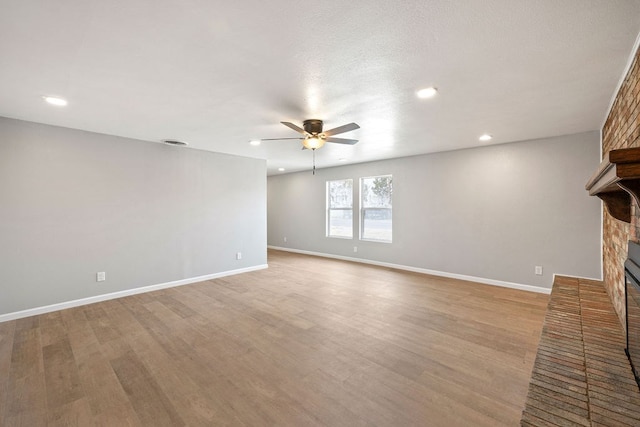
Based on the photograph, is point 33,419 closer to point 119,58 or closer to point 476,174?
point 119,58

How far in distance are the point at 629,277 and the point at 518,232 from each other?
128 inches

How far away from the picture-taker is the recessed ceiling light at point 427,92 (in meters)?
2.50

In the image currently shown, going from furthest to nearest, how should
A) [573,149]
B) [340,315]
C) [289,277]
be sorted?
[289,277]
[573,149]
[340,315]

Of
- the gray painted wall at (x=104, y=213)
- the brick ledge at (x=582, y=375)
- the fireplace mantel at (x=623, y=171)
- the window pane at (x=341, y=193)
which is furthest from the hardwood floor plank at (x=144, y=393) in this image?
the window pane at (x=341, y=193)

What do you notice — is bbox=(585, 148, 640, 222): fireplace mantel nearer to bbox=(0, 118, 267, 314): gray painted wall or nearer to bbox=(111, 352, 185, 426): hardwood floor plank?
bbox=(111, 352, 185, 426): hardwood floor plank

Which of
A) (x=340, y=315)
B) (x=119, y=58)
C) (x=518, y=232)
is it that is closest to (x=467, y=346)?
(x=340, y=315)

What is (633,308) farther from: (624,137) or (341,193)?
(341,193)

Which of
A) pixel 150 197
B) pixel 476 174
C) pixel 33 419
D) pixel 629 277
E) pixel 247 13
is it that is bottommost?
pixel 33 419

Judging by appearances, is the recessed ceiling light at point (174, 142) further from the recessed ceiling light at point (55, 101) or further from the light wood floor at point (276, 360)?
the light wood floor at point (276, 360)

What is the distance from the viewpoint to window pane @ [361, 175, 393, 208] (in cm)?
621

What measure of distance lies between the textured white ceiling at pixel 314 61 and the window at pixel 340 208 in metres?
3.54

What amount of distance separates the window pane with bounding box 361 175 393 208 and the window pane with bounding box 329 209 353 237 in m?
0.57

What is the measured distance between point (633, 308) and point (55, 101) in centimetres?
484

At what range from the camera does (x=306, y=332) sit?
9.67 ft
